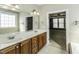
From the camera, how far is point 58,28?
1.36 m

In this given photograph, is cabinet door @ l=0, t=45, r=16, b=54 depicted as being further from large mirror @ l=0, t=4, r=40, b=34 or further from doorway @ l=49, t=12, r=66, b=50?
doorway @ l=49, t=12, r=66, b=50

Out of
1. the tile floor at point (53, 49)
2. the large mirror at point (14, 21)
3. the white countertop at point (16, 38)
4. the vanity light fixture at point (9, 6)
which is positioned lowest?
the tile floor at point (53, 49)

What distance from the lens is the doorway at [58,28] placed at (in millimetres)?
1332

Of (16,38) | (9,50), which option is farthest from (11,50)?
(16,38)

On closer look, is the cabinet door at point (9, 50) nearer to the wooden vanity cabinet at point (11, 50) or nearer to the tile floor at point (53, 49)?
the wooden vanity cabinet at point (11, 50)

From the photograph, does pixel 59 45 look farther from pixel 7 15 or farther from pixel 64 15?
pixel 7 15

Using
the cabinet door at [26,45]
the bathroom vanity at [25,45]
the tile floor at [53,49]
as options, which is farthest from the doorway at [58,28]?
the cabinet door at [26,45]

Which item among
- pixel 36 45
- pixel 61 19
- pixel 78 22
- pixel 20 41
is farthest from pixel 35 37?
pixel 78 22

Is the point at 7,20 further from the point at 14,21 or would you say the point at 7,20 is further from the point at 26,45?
the point at 26,45

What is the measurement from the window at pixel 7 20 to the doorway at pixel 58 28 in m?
0.52

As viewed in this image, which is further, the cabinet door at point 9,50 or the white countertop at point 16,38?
the white countertop at point 16,38

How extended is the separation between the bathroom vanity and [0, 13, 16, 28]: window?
27 centimetres

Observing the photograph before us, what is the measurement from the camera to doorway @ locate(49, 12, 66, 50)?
1.33m

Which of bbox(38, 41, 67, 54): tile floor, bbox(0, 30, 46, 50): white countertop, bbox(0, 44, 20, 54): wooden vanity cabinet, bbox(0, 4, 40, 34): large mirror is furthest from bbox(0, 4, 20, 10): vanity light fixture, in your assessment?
bbox(38, 41, 67, 54): tile floor
